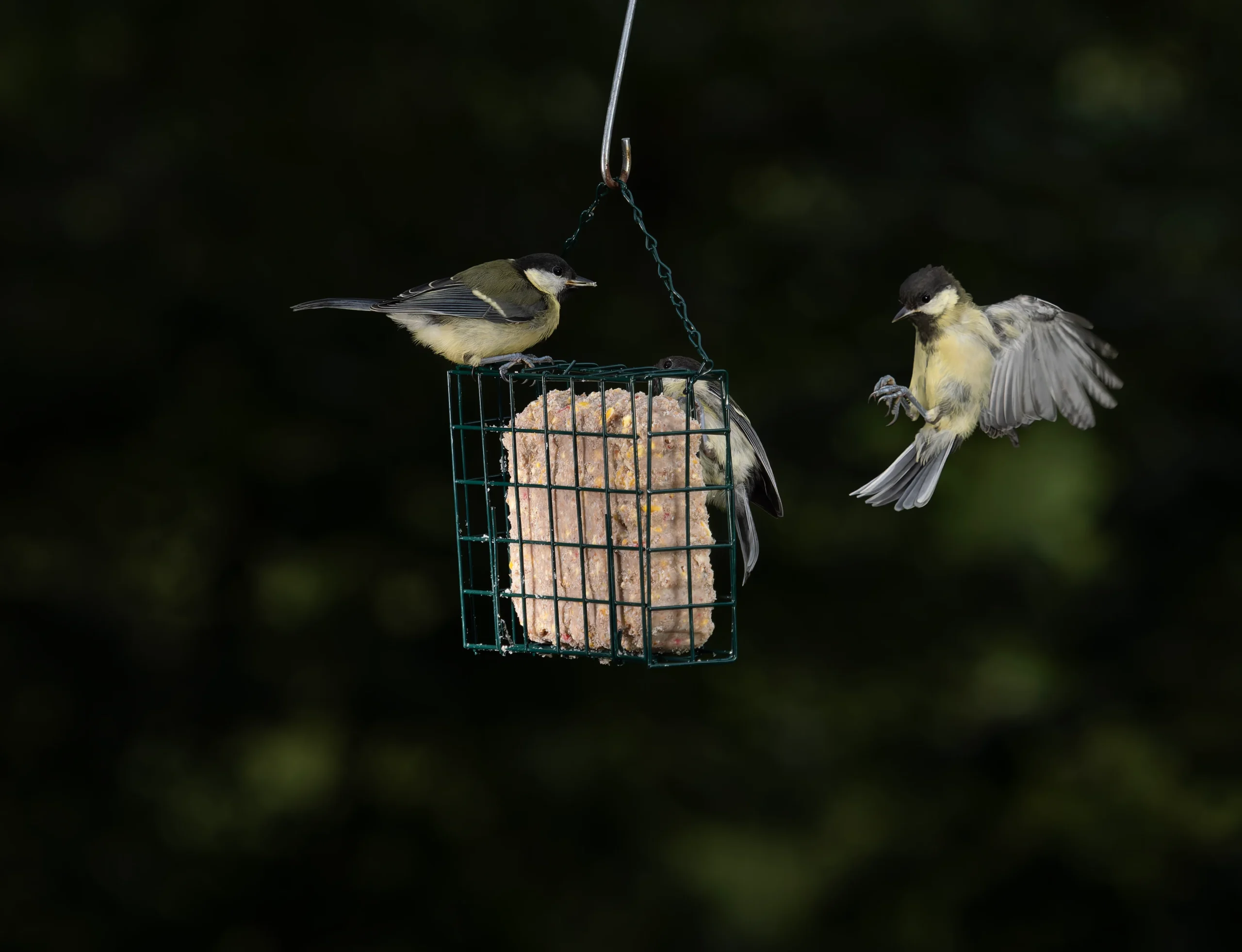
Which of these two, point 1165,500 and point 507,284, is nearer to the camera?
point 507,284

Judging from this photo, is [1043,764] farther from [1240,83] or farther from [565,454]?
[565,454]

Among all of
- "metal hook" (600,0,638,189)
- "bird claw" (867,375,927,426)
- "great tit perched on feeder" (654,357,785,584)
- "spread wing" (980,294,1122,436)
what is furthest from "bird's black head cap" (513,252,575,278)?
"spread wing" (980,294,1122,436)

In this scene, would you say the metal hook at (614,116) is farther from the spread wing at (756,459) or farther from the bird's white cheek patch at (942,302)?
the bird's white cheek patch at (942,302)

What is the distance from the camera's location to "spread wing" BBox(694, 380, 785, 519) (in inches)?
145

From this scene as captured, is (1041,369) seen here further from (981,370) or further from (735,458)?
(735,458)

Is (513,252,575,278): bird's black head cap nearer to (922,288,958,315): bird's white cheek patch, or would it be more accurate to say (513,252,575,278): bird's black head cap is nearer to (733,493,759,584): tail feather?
(733,493,759,584): tail feather

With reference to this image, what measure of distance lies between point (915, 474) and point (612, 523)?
1125mm

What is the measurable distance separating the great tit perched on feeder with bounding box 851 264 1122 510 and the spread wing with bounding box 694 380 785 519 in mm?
252

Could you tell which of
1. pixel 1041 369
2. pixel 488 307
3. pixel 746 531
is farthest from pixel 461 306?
pixel 1041 369

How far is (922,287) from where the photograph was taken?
3.78 meters

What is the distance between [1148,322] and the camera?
5750 mm

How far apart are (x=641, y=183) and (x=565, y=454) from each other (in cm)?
263

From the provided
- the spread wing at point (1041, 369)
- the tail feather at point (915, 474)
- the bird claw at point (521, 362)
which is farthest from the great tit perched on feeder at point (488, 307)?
the spread wing at point (1041, 369)

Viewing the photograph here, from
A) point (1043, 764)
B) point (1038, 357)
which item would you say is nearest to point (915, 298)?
point (1038, 357)
